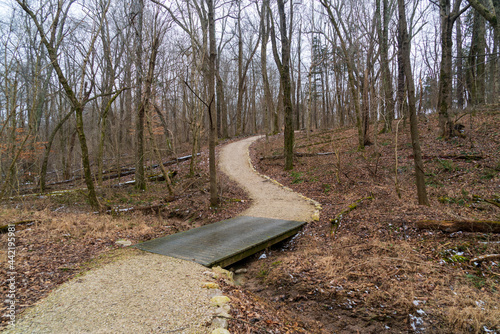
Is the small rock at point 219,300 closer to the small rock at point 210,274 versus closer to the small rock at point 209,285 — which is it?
the small rock at point 209,285

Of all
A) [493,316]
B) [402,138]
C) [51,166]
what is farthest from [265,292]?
[51,166]

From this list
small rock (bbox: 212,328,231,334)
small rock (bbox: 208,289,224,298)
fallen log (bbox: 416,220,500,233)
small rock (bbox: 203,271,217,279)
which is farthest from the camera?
fallen log (bbox: 416,220,500,233)

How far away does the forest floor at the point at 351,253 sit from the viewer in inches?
135

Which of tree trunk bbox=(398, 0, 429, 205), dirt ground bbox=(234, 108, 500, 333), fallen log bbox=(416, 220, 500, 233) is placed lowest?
dirt ground bbox=(234, 108, 500, 333)

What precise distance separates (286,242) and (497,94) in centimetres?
1386

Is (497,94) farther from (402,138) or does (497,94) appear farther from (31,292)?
(31,292)

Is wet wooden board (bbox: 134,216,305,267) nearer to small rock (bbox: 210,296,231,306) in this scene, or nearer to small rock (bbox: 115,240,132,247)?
→ small rock (bbox: 115,240,132,247)

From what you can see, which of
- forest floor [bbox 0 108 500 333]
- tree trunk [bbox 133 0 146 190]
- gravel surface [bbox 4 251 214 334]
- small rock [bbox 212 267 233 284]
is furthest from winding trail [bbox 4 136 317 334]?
tree trunk [bbox 133 0 146 190]

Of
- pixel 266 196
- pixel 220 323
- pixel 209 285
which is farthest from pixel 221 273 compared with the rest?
pixel 266 196

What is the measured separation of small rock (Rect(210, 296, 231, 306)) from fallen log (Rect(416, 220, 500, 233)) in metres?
4.33

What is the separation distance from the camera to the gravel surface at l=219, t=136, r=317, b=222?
28.0 ft

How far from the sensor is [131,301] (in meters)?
3.27

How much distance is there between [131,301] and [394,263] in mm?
4095

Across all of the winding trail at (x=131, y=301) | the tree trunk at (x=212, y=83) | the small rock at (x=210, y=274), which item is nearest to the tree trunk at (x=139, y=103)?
the tree trunk at (x=212, y=83)
